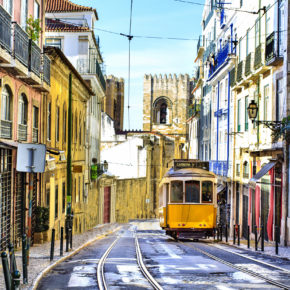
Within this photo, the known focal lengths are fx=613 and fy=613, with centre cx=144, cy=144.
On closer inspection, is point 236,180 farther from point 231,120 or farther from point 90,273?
point 90,273

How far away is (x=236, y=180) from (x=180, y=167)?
9486 mm

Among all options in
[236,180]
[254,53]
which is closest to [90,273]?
[254,53]

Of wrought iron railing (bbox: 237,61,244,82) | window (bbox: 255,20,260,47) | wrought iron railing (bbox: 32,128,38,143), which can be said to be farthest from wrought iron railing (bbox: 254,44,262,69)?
wrought iron railing (bbox: 32,128,38,143)

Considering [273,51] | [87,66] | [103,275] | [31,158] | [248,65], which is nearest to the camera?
[31,158]

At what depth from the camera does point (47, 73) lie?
20938 mm

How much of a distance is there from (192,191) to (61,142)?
273 inches

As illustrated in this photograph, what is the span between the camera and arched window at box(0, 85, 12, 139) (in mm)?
16219

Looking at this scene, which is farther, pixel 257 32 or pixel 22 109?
pixel 257 32

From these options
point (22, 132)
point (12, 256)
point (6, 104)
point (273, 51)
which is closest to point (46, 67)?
point (22, 132)

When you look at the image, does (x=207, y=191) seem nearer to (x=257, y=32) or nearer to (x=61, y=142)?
(x=61, y=142)

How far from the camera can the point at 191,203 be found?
23.8 metres

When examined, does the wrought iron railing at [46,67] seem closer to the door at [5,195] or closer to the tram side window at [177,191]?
the door at [5,195]

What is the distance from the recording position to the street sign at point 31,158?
1141 cm

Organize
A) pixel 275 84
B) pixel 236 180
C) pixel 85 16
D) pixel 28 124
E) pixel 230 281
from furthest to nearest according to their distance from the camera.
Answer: pixel 85 16
pixel 236 180
pixel 275 84
pixel 28 124
pixel 230 281
